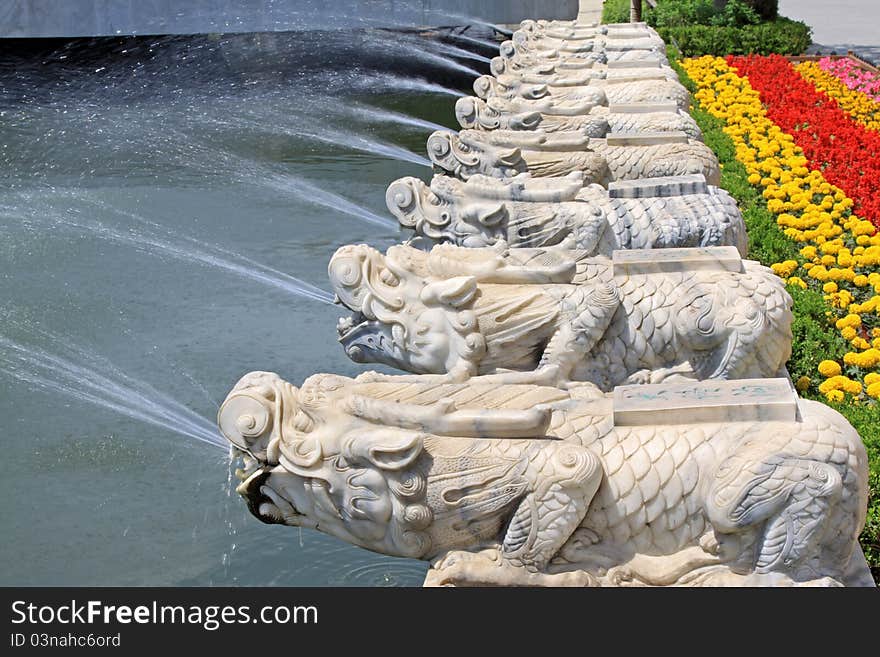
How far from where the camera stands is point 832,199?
10.1 meters

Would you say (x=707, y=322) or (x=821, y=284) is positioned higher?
(x=707, y=322)

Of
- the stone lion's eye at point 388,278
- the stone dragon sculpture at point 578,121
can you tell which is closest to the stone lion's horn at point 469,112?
the stone dragon sculpture at point 578,121

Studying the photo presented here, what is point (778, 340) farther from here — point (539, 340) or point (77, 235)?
point (77, 235)

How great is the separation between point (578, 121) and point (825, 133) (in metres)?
4.09

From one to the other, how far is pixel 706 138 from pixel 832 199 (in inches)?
121

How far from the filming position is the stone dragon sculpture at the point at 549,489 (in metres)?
4.45

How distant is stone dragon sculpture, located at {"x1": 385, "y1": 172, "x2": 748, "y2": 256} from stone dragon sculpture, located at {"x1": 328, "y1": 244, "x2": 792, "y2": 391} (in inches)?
42.2

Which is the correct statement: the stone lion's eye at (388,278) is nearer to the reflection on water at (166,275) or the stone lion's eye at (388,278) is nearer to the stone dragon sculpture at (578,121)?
the reflection on water at (166,275)

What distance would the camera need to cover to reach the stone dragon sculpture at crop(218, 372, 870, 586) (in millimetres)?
4445

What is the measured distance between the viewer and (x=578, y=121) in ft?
31.5

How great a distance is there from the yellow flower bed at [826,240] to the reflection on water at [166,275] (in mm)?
3031

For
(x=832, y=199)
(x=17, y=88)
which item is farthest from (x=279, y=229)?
(x=17, y=88)

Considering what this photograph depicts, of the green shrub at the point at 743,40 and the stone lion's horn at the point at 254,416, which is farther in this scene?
the green shrub at the point at 743,40

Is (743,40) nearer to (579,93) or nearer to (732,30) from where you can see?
(732,30)
